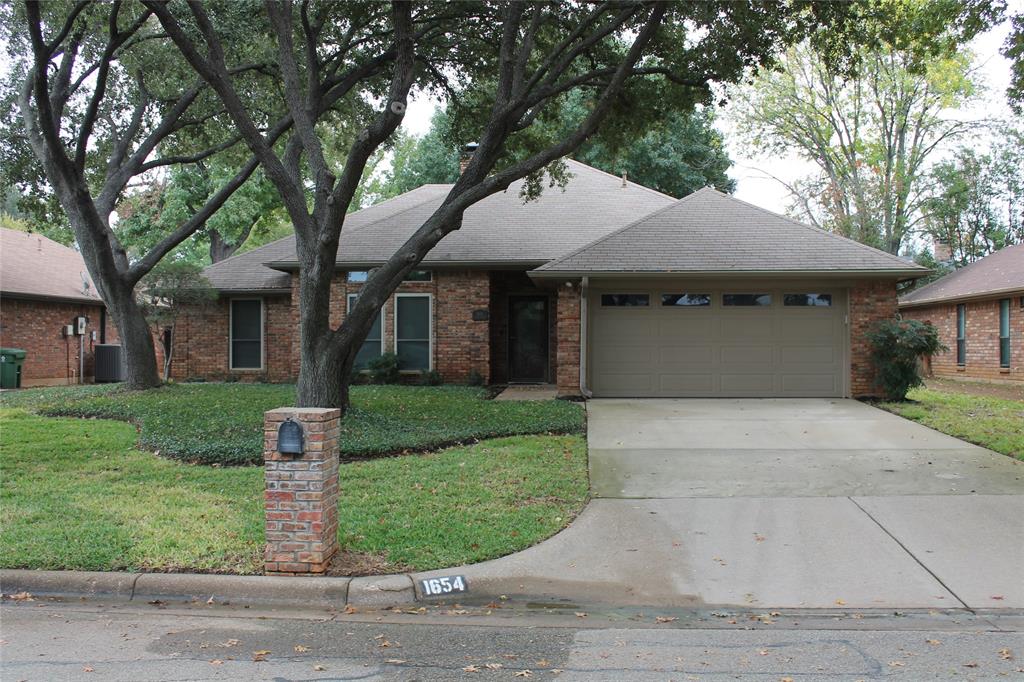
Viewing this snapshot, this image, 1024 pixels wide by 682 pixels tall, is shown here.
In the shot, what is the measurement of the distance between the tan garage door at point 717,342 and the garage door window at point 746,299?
2 centimetres

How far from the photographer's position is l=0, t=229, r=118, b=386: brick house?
20078 mm

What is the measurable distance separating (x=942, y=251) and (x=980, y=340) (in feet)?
48.7

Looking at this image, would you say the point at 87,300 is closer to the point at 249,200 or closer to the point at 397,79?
the point at 249,200

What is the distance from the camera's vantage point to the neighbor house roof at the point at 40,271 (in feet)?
67.0

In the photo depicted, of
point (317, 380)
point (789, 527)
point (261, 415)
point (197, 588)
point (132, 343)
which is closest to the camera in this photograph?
point (197, 588)

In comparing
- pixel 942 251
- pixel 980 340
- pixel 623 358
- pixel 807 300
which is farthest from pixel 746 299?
pixel 942 251

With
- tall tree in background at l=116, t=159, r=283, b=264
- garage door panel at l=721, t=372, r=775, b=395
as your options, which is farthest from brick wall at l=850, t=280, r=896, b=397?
tall tree in background at l=116, t=159, r=283, b=264

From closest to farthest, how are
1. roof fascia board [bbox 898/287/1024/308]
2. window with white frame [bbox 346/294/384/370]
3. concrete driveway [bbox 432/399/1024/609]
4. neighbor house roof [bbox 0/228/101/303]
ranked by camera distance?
concrete driveway [bbox 432/399/1024/609] → window with white frame [bbox 346/294/384/370] → roof fascia board [bbox 898/287/1024/308] → neighbor house roof [bbox 0/228/101/303]

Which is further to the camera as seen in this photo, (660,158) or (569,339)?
(660,158)

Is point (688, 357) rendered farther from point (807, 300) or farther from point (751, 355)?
point (807, 300)

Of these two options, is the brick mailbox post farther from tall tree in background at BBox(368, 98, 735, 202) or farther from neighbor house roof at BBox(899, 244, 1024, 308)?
tall tree in background at BBox(368, 98, 735, 202)

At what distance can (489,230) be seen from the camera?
17875 millimetres

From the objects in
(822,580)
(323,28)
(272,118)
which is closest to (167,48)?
(272,118)

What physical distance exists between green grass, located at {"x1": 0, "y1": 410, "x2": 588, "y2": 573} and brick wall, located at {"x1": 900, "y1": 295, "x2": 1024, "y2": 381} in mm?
14683
